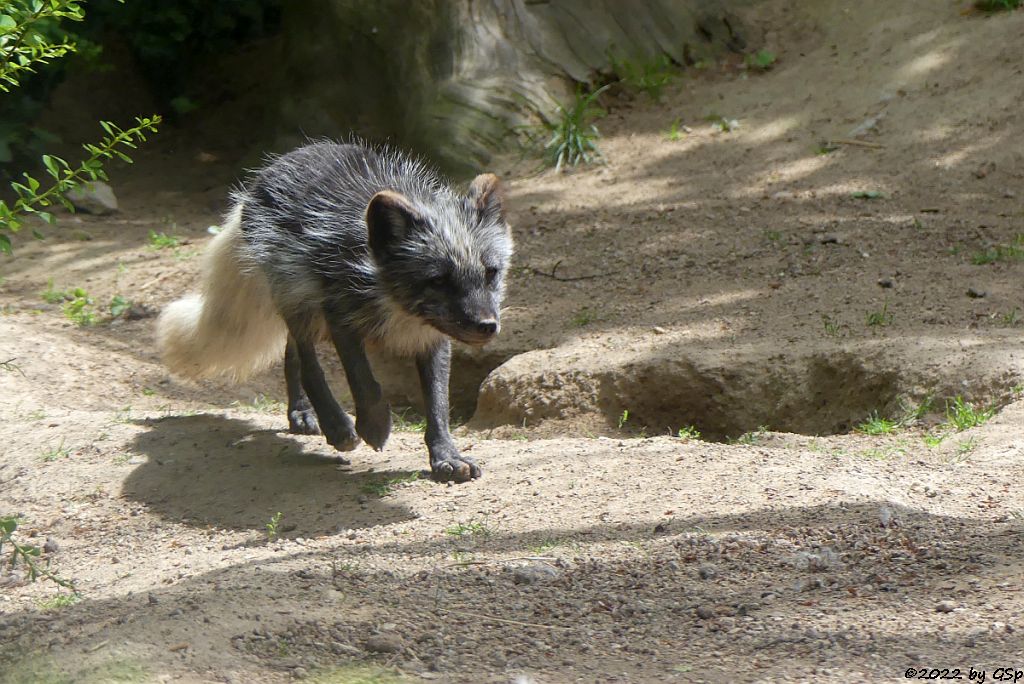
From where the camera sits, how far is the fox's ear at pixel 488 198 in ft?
17.8

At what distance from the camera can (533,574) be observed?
12.8 ft

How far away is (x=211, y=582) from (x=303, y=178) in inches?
95.9

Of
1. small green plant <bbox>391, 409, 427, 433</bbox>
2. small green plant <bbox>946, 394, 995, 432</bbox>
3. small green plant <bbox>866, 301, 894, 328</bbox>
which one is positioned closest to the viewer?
small green plant <bbox>946, 394, 995, 432</bbox>

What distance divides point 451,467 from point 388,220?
3.80 feet

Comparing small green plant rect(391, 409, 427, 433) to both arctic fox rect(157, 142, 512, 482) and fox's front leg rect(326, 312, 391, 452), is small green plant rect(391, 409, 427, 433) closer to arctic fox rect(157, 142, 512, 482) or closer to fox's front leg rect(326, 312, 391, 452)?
arctic fox rect(157, 142, 512, 482)

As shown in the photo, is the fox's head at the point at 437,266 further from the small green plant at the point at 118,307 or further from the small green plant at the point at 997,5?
the small green plant at the point at 997,5

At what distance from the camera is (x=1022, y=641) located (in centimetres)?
315

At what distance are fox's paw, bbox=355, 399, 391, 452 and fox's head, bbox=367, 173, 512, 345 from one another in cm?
51

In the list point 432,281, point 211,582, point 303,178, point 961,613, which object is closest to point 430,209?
point 432,281

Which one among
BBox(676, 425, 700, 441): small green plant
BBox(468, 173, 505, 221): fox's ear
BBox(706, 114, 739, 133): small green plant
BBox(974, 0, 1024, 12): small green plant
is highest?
BBox(974, 0, 1024, 12): small green plant

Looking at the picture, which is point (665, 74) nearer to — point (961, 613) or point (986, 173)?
point (986, 173)

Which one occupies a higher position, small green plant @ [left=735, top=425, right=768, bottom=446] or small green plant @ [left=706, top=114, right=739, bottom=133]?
small green plant @ [left=706, top=114, right=739, bottom=133]

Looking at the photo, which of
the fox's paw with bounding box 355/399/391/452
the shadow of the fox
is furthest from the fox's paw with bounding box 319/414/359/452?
the fox's paw with bounding box 355/399/391/452

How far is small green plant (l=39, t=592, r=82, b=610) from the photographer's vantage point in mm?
3934
